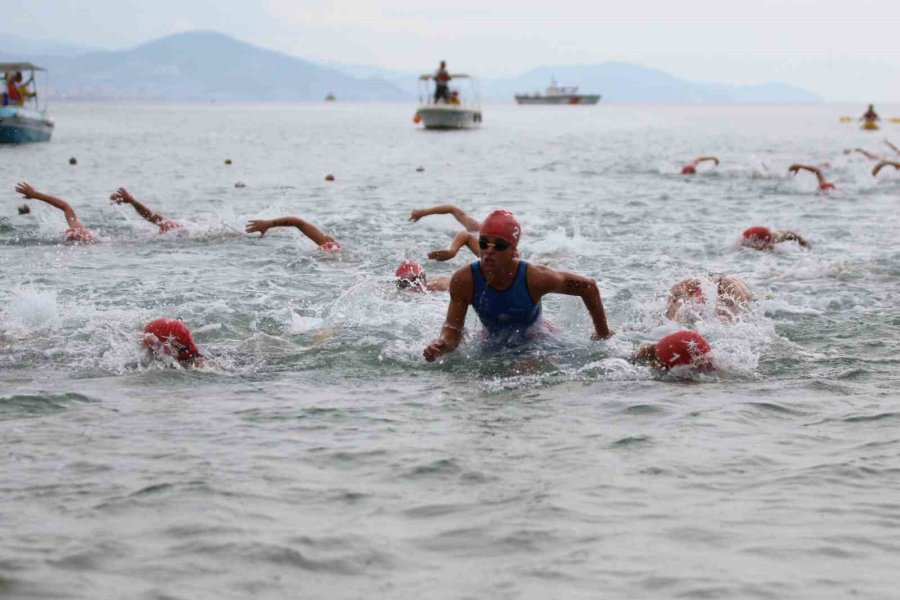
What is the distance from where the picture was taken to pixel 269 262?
14.5 m

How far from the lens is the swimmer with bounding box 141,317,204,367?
343 inches

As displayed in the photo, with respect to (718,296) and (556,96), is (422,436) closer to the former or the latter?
(718,296)

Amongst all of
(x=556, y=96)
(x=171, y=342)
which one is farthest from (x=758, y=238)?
(x=556, y=96)

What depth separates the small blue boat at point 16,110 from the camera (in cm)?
3959

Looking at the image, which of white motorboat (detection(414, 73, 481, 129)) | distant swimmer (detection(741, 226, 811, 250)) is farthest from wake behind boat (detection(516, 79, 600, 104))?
distant swimmer (detection(741, 226, 811, 250))

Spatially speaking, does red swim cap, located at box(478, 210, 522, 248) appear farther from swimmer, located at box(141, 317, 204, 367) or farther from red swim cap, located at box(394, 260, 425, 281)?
red swim cap, located at box(394, 260, 425, 281)

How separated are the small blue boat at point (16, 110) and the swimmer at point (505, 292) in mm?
33875

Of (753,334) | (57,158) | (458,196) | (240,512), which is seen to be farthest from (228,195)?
(240,512)

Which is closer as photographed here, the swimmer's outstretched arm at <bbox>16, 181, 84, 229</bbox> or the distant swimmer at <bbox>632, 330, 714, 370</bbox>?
the distant swimmer at <bbox>632, 330, 714, 370</bbox>

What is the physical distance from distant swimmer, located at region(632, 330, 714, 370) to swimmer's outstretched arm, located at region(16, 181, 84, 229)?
8.52m

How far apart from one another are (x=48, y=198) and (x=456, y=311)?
319 inches

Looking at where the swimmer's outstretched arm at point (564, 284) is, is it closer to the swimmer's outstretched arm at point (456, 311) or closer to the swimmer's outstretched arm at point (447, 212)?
the swimmer's outstretched arm at point (456, 311)

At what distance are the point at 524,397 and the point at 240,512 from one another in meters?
→ 2.89

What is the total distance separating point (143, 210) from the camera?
49.7 ft
